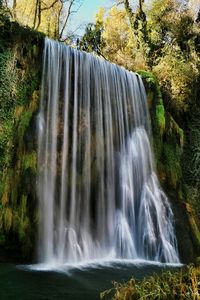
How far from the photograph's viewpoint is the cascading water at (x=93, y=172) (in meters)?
9.66

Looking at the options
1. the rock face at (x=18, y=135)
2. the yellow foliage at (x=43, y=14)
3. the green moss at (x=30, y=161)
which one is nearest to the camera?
the rock face at (x=18, y=135)

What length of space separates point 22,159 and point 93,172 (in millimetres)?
2328

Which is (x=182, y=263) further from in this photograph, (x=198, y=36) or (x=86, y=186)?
(x=198, y=36)

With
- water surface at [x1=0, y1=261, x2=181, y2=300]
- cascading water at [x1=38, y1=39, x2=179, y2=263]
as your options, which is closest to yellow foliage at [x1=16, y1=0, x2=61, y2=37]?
cascading water at [x1=38, y1=39, x2=179, y2=263]

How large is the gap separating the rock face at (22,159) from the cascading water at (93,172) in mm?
279

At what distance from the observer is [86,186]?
10.6 metres

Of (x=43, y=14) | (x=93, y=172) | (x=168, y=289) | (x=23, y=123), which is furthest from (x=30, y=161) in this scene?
(x=43, y=14)

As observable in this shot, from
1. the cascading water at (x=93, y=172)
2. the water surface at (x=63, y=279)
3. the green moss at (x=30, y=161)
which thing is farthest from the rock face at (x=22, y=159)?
the water surface at (x=63, y=279)

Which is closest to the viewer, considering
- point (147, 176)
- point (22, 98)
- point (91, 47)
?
point (22, 98)

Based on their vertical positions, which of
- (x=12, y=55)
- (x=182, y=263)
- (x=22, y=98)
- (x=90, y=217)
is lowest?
(x=182, y=263)

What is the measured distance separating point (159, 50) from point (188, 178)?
287 inches

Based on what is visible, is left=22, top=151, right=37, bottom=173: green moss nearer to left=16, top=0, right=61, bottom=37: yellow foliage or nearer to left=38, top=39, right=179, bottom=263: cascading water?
left=38, top=39, right=179, bottom=263: cascading water

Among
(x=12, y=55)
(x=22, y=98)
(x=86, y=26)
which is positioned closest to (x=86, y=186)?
(x=22, y=98)

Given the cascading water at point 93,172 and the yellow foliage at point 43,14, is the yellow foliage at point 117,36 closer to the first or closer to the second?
the yellow foliage at point 43,14
